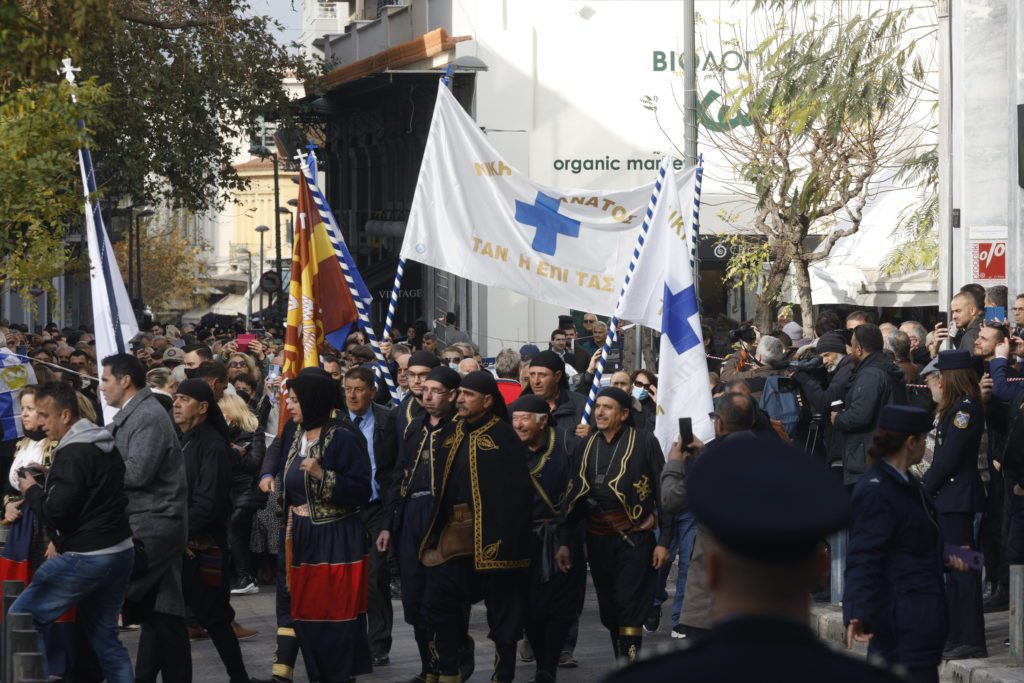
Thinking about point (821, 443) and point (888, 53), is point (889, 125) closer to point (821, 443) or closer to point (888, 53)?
point (888, 53)

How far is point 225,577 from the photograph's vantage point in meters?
9.47

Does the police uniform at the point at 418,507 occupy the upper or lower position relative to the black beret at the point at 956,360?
lower

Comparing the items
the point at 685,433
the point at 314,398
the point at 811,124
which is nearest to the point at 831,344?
the point at 685,433

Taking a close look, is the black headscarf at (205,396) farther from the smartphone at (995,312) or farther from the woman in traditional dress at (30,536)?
the smartphone at (995,312)

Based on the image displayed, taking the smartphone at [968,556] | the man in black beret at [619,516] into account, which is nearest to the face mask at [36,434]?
the man in black beret at [619,516]

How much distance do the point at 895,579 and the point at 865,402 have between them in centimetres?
466

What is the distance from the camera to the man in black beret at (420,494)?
9.16 metres

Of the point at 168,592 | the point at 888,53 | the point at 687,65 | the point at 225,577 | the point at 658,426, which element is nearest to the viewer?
the point at 168,592

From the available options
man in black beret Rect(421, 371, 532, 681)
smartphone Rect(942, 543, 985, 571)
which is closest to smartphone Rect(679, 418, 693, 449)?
man in black beret Rect(421, 371, 532, 681)

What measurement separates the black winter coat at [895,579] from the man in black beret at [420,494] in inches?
117

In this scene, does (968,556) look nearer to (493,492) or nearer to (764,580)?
(493,492)

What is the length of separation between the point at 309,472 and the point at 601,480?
A: 1889 mm

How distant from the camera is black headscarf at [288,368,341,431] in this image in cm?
901

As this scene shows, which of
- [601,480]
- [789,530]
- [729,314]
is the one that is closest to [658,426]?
[601,480]
